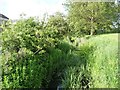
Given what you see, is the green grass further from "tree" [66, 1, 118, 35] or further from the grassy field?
"tree" [66, 1, 118, 35]

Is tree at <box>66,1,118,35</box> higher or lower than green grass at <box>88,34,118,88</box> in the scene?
higher

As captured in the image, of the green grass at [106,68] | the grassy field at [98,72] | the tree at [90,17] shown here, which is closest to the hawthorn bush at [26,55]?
the grassy field at [98,72]

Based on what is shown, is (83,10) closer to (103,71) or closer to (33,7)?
(33,7)

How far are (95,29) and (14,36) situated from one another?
28.5 feet

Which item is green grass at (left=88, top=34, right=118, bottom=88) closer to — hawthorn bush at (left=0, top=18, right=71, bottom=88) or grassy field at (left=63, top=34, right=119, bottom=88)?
grassy field at (left=63, top=34, right=119, bottom=88)

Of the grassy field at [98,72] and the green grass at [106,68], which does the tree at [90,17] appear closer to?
the grassy field at [98,72]

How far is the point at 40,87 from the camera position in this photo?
4582 mm

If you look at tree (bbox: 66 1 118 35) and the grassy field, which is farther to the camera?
tree (bbox: 66 1 118 35)

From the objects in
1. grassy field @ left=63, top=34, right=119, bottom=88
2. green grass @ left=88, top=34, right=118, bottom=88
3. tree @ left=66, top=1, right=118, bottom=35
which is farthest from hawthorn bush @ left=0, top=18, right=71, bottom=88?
tree @ left=66, top=1, right=118, bottom=35

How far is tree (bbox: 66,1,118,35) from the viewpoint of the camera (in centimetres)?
1205

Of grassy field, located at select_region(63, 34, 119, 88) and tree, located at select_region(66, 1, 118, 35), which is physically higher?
tree, located at select_region(66, 1, 118, 35)

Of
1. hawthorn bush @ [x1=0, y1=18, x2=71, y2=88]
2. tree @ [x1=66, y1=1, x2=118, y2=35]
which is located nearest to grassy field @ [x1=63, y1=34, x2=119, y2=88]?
→ hawthorn bush @ [x1=0, y1=18, x2=71, y2=88]

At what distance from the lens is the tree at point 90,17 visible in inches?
475

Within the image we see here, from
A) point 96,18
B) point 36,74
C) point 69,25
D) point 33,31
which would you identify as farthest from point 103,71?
point 69,25
